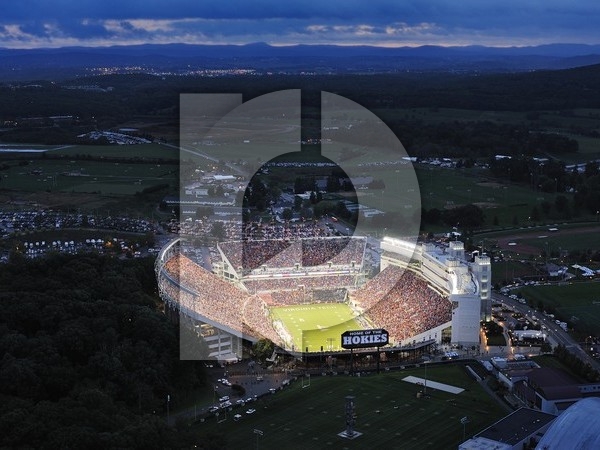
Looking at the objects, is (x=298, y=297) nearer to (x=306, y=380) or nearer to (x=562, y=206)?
(x=306, y=380)

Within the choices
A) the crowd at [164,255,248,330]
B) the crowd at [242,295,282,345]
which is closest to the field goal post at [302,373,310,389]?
the crowd at [242,295,282,345]

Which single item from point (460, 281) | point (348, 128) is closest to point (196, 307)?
point (460, 281)

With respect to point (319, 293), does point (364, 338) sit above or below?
above

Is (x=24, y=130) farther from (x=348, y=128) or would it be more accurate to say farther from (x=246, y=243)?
(x=246, y=243)

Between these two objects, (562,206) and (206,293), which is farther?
(562,206)

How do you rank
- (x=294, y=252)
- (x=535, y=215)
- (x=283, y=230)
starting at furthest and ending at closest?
(x=535, y=215) < (x=283, y=230) < (x=294, y=252)

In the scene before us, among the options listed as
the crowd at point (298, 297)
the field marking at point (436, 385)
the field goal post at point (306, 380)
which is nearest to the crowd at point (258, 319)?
the crowd at point (298, 297)
